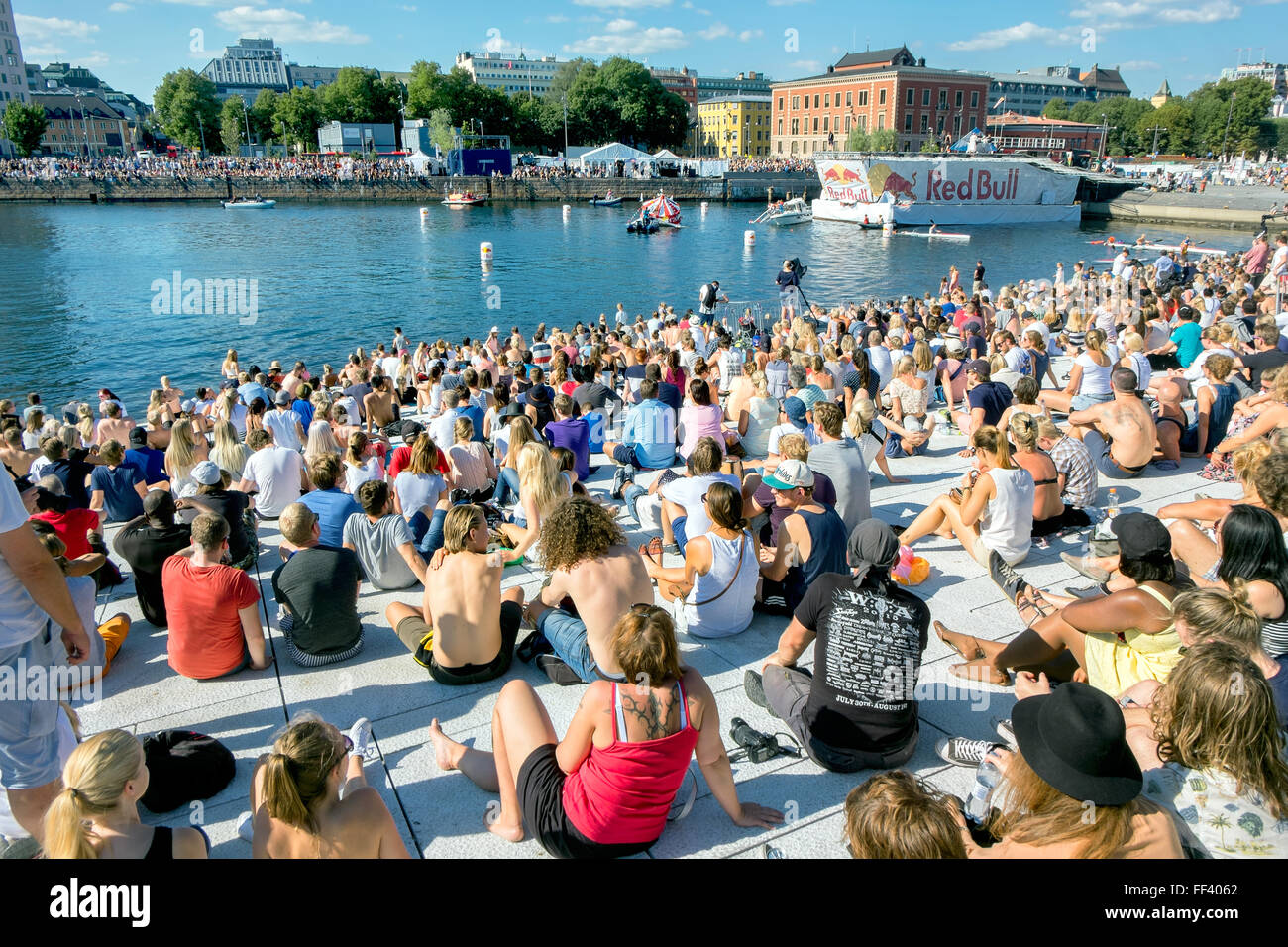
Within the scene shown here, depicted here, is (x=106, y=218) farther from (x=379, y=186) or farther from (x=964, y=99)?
(x=964, y=99)

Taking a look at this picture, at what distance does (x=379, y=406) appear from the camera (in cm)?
1127

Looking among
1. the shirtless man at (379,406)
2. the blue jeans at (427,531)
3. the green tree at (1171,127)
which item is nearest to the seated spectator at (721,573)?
the blue jeans at (427,531)

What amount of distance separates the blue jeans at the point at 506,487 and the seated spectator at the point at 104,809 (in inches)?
171

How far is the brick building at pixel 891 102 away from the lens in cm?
9294

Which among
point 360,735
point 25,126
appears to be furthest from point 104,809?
point 25,126

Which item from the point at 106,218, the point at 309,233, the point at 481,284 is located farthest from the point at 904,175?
the point at 106,218

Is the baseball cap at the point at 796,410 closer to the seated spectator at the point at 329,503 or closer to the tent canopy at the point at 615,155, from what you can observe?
the seated spectator at the point at 329,503

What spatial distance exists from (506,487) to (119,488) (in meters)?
3.68

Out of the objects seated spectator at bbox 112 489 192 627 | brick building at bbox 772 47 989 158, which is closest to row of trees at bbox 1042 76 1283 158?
brick building at bbox 772 47 989 158

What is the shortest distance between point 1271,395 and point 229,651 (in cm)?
885

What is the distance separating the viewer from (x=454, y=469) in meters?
7.42

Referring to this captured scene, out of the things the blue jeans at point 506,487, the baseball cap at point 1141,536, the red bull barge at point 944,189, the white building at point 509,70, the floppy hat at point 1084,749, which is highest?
the white building at point 509,70

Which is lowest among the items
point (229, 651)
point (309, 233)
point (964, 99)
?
point (229, 651)

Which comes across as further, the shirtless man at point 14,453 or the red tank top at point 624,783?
the shirtless man at point 14,453
